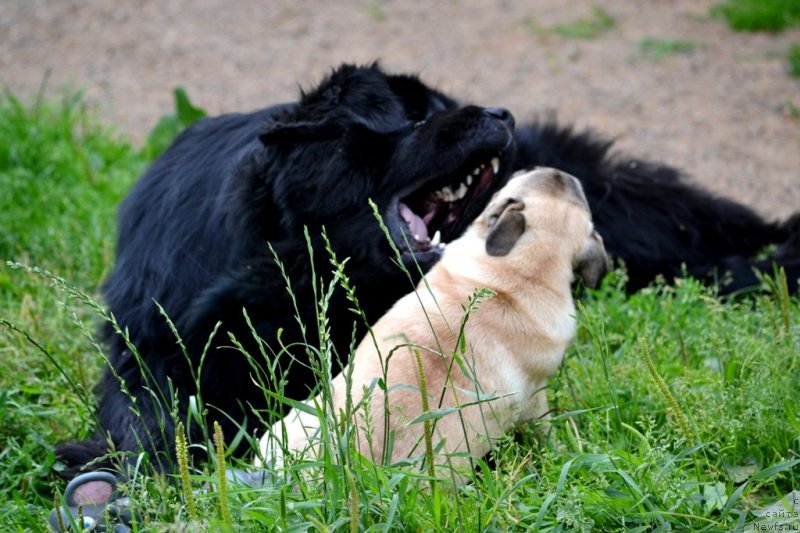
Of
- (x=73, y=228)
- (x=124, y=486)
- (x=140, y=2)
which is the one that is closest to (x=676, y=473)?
(x=124, y=486)

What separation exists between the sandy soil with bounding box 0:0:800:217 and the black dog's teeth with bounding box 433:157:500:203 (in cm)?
A: 211

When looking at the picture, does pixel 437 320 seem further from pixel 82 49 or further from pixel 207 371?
pixel 82 49

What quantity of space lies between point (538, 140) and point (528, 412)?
1874 mm

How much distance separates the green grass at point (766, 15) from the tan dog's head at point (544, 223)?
4.37 metres

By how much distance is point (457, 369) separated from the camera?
2768 mm

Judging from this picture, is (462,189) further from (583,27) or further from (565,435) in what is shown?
(583,27)

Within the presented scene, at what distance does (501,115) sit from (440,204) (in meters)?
0.40

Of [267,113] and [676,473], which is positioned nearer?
[676,473]

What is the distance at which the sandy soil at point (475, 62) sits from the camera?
606 cm

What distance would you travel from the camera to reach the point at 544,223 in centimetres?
311

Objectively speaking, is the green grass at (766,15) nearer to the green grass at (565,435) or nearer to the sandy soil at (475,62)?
the sandy soil at (475,62)

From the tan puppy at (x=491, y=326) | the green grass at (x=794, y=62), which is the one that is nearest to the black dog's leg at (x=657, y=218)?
the tan puppy at (x=491, y=326)

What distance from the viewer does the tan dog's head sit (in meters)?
3.04

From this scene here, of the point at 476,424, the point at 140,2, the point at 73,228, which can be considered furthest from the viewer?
the point at 140,2
